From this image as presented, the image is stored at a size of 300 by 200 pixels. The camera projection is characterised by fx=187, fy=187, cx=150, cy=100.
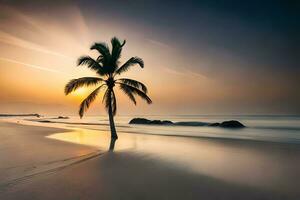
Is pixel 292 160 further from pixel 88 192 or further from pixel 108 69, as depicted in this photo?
pixel 108 69

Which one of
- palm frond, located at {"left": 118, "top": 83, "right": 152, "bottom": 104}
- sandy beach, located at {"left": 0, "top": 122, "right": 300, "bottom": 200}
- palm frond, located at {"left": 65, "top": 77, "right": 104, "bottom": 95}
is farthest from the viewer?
palm frond, located at {"left": 118, "top": 83, "right": 152, "bottom": 104}

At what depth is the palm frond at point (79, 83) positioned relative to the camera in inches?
582

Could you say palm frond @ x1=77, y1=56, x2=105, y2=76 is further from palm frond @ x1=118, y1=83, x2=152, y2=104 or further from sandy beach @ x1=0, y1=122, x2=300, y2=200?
sandy beach @ x1=0, y1=122, x2=300, y2=200

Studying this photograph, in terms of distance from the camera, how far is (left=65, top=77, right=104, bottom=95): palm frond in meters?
14.8

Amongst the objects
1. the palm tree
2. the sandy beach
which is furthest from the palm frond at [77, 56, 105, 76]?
the sandy beach

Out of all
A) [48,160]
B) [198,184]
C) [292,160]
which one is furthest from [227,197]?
[48,160]

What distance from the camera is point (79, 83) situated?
15.2m

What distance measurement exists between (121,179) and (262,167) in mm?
4939

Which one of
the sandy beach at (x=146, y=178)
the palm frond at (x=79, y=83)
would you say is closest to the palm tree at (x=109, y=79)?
the palm frond at (x=79, y=83)

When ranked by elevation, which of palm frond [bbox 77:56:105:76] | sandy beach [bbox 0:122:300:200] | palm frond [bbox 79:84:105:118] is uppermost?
palm frond [bbox 77:56:105:76]

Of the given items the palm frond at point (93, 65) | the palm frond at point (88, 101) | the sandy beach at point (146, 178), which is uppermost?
the palm frond at point (93, 65)

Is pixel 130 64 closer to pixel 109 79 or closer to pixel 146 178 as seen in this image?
pixel 109 79

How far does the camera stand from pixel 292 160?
7.59m

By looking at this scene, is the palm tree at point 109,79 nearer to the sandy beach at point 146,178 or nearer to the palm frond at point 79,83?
the palm frond at point 79,83
